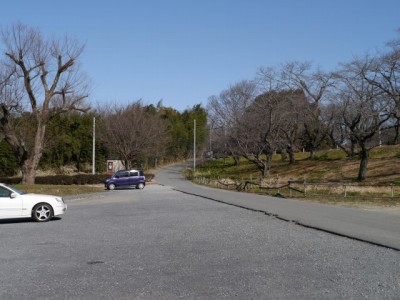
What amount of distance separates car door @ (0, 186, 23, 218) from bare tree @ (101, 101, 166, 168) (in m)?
50.7

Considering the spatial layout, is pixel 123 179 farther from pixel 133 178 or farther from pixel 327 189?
pixel 327 189

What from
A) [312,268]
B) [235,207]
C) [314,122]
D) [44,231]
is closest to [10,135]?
[235,207]

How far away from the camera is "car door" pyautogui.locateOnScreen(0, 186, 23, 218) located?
16.0 m

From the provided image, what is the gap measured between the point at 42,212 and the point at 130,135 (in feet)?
169

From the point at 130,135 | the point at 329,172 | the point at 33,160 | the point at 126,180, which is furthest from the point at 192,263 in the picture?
the point at 130,135

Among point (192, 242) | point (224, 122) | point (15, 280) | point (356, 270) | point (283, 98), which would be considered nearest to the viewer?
point (15, 280)

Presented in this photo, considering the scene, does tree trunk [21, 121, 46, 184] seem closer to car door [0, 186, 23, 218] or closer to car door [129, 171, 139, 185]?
car door [129, 171, 139, 185]

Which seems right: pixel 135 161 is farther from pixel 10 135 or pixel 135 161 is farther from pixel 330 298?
pixel 330 298

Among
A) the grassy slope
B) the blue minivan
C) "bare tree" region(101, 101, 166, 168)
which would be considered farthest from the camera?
"bare tree" region(101, 101, 166, 168)

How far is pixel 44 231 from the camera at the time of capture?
547 inches

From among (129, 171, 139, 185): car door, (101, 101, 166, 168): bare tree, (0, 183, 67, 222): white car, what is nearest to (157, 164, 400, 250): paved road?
(0, 183, 67, 222): white car

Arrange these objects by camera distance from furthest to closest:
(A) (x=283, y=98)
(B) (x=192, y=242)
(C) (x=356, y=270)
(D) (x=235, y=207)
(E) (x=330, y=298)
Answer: (A) (x=283, y=98), (D) (x=235, y=207), (B) (x=192, y=242), (C) (x=356, y=270), (E) (x=330, y=298)

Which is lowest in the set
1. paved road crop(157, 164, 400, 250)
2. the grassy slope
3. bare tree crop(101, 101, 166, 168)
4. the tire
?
paved road crop(157, 164, 400, 250)

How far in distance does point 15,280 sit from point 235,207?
15026 millimetres
